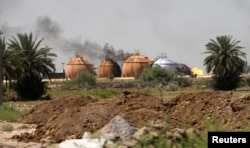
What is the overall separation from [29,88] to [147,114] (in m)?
51.5

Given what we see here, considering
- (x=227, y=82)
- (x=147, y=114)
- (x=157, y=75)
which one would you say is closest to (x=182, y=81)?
(x=157, y=75)

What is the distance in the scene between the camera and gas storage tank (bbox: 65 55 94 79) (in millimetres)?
118375

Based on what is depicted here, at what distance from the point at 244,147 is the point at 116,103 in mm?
15230

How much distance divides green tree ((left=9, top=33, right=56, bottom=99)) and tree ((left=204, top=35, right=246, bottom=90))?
23.5 m

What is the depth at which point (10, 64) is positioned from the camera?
66.3 m

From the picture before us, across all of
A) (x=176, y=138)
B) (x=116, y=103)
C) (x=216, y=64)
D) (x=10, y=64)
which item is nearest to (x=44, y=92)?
(x=10, y=64)

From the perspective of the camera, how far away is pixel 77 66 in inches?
4683

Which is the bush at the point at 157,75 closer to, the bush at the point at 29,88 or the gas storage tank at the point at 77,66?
the gas storage tank at the point at 77,66

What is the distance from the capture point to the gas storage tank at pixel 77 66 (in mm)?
118375

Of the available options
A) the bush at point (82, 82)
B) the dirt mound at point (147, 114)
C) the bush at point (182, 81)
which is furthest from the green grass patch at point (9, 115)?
the bush at point (182, 81)

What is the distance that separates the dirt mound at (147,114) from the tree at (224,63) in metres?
54.8

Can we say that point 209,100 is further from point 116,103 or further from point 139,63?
point 139,63

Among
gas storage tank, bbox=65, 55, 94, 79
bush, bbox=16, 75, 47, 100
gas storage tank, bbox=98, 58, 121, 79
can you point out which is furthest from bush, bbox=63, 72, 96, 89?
gas storage tank, bbox=98, 58, 121, 79

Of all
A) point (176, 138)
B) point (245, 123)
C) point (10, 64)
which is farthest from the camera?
point (10, 64)
